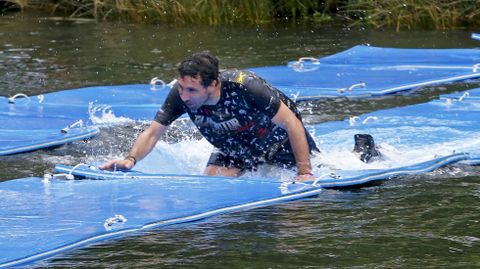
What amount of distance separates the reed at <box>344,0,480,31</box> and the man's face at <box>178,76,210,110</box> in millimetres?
8023

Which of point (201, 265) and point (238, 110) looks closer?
point (201, 265)

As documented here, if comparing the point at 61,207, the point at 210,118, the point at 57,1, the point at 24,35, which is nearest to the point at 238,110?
the point at 210,118

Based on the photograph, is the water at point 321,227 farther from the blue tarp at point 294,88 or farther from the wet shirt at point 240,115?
the wet shirt at point 240,115

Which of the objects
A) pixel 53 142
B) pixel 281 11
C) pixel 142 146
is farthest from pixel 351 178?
pixel 281 11

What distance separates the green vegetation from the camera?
13523mm

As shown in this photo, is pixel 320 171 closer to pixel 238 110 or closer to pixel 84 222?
pixel 238 110

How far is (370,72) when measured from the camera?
10.1 meters

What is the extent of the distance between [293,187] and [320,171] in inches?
21.9

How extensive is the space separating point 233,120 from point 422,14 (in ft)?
26.0

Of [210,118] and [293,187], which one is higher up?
[210,118]

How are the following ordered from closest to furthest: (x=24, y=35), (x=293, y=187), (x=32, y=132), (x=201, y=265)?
(x=201, y=265), (x=293, y=187), (x=32, y=132), (x=24, y=35)

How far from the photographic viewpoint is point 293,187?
6047 mm

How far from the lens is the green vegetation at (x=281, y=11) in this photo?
13.5 m

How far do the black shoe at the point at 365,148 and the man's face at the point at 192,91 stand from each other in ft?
4.27
